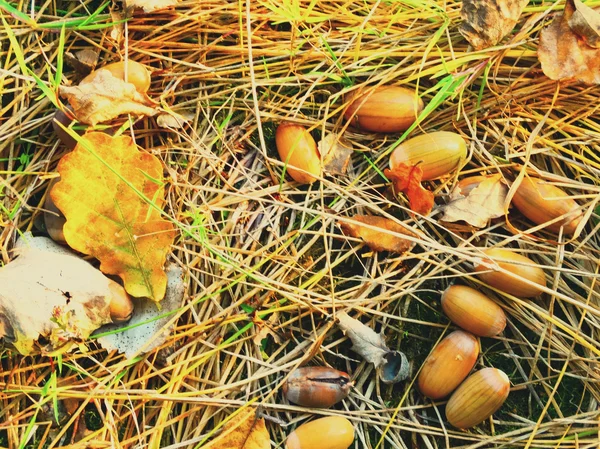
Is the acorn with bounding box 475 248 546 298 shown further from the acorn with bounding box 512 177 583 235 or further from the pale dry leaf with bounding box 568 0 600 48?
the pale dry leaf with bounding box 568 0 600 48

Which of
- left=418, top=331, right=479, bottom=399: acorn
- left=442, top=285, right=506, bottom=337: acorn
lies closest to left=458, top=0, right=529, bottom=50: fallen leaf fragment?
left=442, top=285, right=506, bottom=337: acorn

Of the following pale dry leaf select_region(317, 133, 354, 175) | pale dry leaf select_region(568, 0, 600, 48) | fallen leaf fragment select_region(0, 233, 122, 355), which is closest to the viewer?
fallen leaf fragment select_region(0, 233, 122, 355)

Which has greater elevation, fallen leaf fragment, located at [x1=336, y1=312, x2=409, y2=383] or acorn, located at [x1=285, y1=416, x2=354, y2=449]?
fallen leaf fragment, located at [x1=336, y1=312, x2=409, y2=383]

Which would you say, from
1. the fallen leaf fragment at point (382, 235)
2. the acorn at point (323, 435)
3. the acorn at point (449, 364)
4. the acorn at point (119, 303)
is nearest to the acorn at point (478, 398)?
the acorn at point (449, 364)

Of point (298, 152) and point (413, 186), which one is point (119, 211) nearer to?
point (298, 152)

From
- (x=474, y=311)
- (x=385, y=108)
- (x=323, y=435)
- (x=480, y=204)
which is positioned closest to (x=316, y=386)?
(x=323, y=435)

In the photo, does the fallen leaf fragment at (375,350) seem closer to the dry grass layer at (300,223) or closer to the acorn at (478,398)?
the dry grass layer at (300,223)

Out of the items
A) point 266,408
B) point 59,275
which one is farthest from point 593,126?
point 59,275
